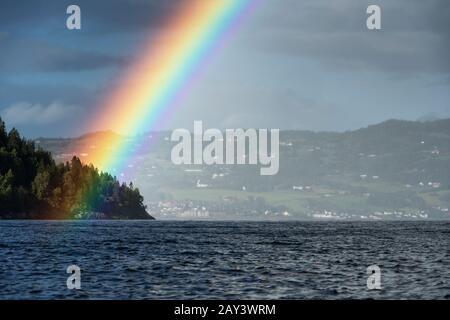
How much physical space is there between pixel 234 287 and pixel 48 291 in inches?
633

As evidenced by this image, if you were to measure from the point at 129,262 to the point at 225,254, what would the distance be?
21656mm

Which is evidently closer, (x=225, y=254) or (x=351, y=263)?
(x=351, y=263)

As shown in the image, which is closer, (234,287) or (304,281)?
(234,287)

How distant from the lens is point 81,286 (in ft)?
253
